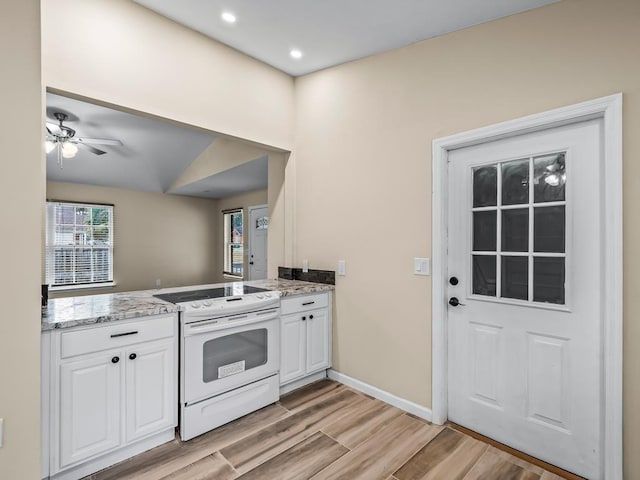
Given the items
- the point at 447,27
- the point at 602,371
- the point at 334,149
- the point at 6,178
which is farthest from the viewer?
the point at 334,149

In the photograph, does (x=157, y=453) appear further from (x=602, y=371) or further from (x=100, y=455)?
(x=602, y=371)

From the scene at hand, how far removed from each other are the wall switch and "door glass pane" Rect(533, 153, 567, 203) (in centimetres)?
77

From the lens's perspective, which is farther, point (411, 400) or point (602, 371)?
point (411, 400)

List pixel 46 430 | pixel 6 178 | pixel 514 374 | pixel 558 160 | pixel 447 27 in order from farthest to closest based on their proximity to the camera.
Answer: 1. pixel 447 27
2. pixel 514 374
3. pixel 558 160
4. pixel 46 430
5. pixel 6 178

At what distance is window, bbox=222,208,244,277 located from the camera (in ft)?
23.3

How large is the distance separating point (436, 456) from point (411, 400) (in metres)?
0.49

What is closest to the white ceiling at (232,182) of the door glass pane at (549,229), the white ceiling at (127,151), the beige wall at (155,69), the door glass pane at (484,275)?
the white ceiling at (127,151)

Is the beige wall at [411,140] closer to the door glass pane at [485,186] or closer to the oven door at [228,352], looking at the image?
the door glass pane at [485,186]

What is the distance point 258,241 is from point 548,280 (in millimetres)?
5099

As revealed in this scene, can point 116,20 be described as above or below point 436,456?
above

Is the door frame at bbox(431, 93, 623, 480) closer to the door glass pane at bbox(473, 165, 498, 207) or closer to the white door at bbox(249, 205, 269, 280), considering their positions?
the door glass pane at bbox(473, 165, 498, 207)

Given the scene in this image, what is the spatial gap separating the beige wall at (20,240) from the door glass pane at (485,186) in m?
2.43

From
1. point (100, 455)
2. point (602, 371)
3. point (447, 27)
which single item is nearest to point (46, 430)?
point (100, 455)

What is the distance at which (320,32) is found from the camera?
7.91ft
